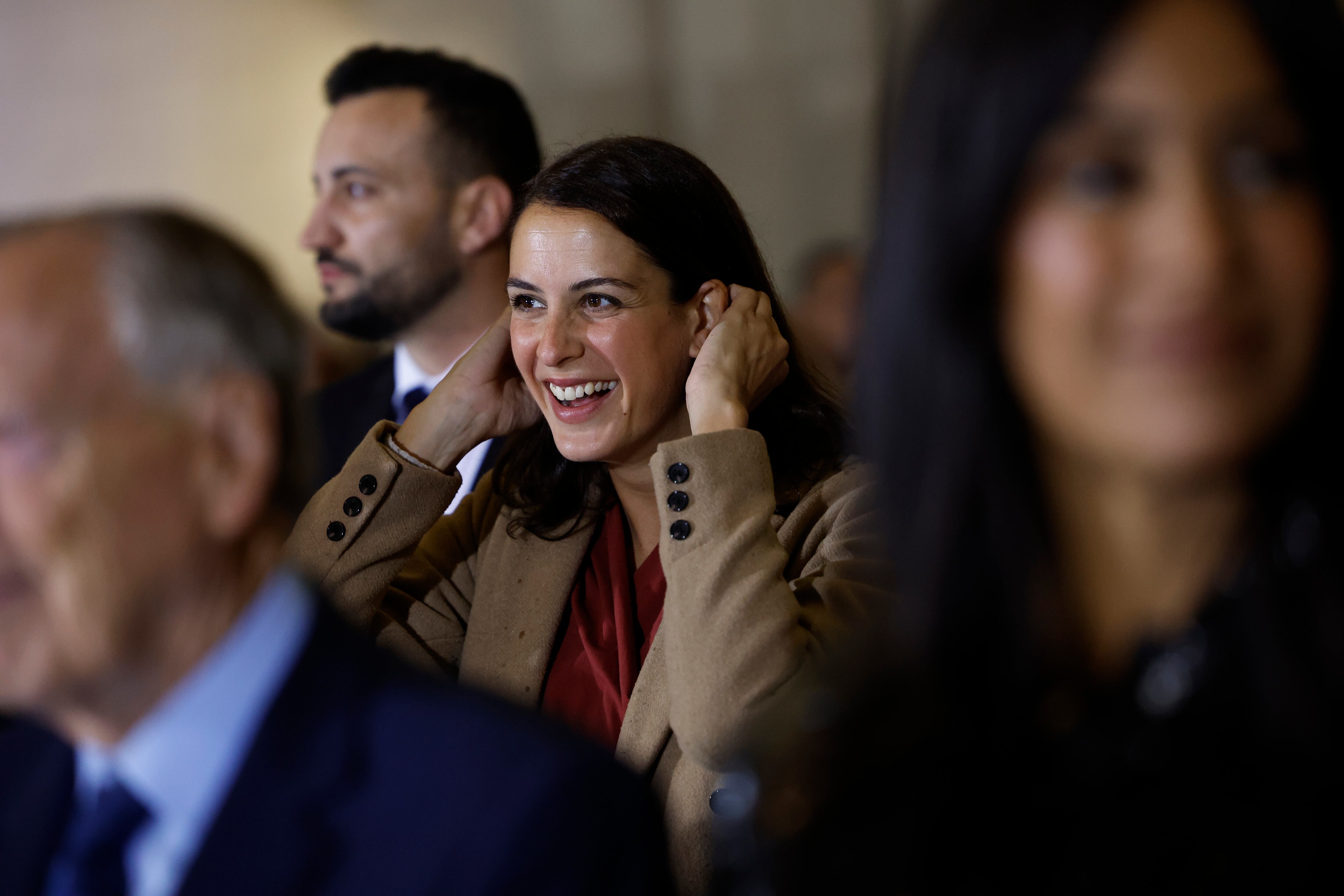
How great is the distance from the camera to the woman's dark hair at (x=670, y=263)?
6.72 feet

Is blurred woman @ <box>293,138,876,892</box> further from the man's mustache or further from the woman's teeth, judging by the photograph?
the man's mustache

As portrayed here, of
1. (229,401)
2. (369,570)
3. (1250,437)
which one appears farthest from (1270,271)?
(369,570)

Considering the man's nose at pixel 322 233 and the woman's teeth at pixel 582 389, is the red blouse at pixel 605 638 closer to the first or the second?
the woman's teeth at pixel 582 389

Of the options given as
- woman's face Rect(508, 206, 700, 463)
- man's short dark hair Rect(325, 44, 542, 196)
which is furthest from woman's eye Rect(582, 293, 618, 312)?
man's short dark hair Rect(325, 44, 542, 196)

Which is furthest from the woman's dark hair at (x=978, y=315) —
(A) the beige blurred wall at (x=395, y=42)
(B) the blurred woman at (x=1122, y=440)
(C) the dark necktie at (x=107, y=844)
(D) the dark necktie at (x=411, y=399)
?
(A) the beige blurred wall at (x=395, y=42)

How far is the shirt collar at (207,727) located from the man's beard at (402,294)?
199 centimetres

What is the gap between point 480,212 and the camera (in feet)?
10.0

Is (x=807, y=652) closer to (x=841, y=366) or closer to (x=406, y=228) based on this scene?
(x=406, y=228)

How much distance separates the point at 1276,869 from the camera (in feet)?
2.46

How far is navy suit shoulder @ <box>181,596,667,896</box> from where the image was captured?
38.8 inches

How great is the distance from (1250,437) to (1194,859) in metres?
0.26

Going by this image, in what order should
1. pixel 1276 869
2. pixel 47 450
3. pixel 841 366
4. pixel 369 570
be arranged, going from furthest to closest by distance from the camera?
1. pixel 841 366
2. pixel 369 570
3. pixel 47 450
4. pixel 1276 869

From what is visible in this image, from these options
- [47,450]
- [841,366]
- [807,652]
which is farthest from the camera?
[841,366]

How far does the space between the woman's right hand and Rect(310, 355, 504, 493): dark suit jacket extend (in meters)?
0.35
